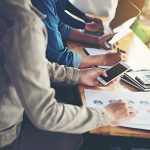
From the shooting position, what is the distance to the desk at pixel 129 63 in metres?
1.17

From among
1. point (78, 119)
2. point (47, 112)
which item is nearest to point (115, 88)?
point (78, 119)

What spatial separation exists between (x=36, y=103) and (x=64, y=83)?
479mm

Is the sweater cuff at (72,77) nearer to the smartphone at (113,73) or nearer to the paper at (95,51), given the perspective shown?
the smartphone at (113,73)

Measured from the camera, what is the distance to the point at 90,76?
57.1 inches

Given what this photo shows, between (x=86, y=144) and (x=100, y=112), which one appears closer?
(x=100, y=112)

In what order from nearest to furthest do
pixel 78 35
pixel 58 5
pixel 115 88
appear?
1. pixel 115 88
2. pixel 78 35
3. pixel 58 5

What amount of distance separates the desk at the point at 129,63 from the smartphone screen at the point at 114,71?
0.12ft

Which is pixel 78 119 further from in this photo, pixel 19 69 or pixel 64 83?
pixel 64 83

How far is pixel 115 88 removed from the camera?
1.45 meters

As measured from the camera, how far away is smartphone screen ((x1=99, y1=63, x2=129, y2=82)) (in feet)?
4.84

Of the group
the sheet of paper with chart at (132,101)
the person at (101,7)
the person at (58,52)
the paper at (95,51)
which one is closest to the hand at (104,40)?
the paper at (95,51)

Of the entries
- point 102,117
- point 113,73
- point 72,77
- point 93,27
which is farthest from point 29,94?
point 93,27

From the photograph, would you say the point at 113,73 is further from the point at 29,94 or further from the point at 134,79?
the point at 29,94

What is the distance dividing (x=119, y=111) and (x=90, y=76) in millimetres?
279
